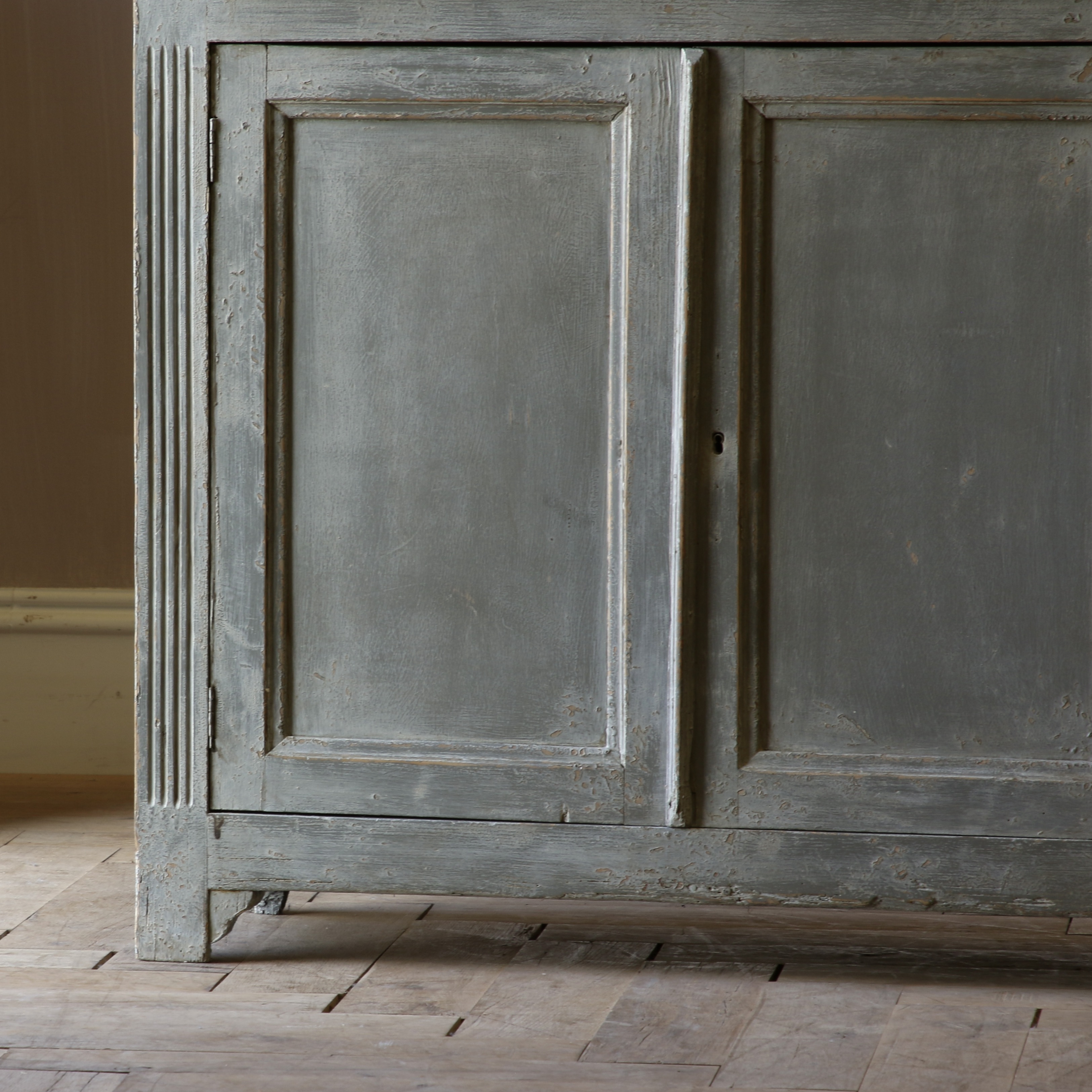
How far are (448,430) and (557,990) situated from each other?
817 millimetres

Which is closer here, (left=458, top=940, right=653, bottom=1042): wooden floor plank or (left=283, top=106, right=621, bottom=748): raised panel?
(left=458, top=940, right=653, bottom=1042): wooden floor plank

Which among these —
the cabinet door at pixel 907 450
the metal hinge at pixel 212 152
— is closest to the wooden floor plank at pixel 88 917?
the cabinet door at pixel 907 450

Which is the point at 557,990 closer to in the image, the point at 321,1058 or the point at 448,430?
the point at 321,1058

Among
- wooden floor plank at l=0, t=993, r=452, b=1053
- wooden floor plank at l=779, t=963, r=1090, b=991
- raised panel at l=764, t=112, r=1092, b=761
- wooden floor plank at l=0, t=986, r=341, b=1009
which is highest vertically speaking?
raised panel at l=764, t=112, r=1092, b=761

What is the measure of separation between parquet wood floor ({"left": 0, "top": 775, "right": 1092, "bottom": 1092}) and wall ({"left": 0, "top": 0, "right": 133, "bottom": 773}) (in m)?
0.78

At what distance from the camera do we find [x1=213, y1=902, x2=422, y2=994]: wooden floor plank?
203 centimetres

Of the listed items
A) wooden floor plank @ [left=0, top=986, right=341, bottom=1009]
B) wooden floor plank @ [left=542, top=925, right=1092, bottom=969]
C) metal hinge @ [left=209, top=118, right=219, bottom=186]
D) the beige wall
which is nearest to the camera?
wooden floor plank @ [left=0, top=986, right=341, bottom=1009]

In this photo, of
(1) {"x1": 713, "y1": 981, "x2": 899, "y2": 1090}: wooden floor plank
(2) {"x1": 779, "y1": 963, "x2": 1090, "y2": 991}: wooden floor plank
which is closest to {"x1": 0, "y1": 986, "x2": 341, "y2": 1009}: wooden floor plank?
(1) {"x1": 713, "y1": 981, "x2": 899, "y2": 1090}: wooden floor plank

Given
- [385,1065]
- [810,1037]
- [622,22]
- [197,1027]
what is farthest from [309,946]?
[622,22]

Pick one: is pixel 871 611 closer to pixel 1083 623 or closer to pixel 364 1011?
pixel 1083 623

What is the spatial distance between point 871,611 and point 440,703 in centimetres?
63

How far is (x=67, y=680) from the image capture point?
3.24m

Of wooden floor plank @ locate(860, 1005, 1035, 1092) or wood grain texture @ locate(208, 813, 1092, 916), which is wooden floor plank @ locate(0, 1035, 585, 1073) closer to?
wood grain texture @ locate(208, 813, 1092, 916)

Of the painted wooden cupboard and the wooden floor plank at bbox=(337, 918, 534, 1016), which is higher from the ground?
the painted wooden cupboard
